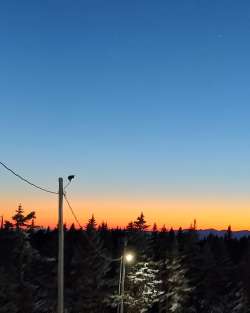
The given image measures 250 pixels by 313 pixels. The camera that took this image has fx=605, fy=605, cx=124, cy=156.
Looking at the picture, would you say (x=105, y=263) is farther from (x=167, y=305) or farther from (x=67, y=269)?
(x=67, y=269)

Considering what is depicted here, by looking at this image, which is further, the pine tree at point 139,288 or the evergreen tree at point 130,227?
the evergreen tree at point 130,227

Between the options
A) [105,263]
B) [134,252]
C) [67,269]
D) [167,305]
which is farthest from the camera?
[67,269]

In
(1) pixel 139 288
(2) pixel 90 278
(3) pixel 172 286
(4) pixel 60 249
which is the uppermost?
(4) pixel 60 249

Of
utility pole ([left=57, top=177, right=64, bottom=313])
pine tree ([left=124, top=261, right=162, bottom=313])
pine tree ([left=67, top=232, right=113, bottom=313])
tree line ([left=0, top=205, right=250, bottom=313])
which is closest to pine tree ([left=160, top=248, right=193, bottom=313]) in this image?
tree line ([left=0, top=205, right=250, bottom=313])

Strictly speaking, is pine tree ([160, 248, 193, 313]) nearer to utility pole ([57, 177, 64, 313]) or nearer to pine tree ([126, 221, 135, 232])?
pine tree ([126, 221, 135, 232])

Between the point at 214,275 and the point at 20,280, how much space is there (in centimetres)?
3483

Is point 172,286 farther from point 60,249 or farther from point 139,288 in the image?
point 60,249

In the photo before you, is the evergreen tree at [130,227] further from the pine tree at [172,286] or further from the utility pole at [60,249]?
the utility pole at [60,249]

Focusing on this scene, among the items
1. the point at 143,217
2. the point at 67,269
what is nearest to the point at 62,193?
the point at 143,217

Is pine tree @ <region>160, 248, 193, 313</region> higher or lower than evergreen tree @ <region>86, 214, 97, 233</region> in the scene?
lower

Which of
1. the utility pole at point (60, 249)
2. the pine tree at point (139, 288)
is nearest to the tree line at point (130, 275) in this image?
the pine tree at point (139, 288)

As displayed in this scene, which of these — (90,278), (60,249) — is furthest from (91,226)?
(60,249)

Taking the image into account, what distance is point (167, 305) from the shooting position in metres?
67.4

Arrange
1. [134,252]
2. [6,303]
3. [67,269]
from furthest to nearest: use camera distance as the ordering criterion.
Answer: [67,269] → [134,252] → [6,303]
